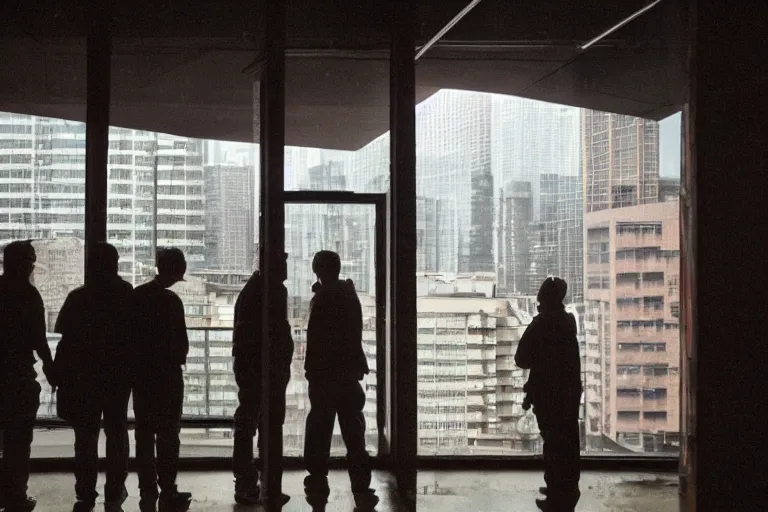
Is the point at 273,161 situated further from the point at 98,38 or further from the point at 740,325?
the point at 740,325

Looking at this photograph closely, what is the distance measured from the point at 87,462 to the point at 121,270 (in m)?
1.07

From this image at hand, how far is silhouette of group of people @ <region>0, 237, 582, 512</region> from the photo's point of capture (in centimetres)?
441

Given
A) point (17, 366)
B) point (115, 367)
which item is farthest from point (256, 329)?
point (17, 366)

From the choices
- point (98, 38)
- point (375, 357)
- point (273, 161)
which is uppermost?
point (98, 38)

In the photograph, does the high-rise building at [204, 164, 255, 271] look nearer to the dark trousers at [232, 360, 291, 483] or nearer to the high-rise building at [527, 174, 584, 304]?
the dark trousers at [232, 360, 291, 483]

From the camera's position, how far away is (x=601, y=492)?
5.10 m

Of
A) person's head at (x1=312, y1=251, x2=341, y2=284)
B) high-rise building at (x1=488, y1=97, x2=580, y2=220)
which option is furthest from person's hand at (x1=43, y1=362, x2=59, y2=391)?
high-rise building at (x1=488, y1=97, x2=580, y2=220)

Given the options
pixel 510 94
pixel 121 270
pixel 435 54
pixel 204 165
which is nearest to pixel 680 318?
pixel 510 94

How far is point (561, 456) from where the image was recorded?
5.18 metres

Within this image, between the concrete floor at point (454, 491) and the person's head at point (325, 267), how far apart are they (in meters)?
1.20

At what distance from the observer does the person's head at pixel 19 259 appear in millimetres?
4473

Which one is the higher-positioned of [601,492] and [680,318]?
[680,318]

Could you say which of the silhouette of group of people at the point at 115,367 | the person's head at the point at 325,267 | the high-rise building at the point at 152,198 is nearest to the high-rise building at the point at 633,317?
the person's head at the point at 325,267

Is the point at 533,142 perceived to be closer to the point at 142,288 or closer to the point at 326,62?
the point at 326,62
